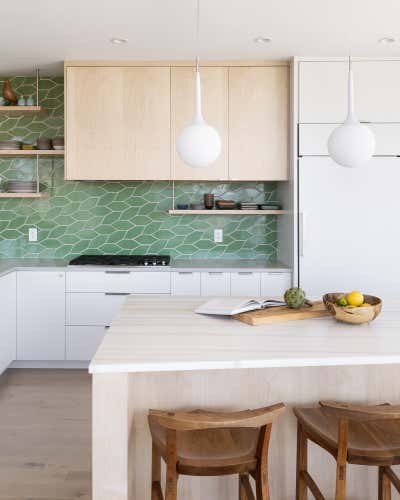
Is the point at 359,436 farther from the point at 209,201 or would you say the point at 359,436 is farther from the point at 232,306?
the point at 209,201

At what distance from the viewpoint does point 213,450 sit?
5.65 feet

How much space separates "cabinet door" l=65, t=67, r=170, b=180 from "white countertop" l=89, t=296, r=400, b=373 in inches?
83.6

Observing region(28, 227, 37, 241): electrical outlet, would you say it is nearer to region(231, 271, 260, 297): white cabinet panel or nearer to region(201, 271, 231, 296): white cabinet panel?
region(201, 271, 231, 296): white cabinet panel

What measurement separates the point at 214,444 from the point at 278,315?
714mm

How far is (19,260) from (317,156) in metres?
2.61

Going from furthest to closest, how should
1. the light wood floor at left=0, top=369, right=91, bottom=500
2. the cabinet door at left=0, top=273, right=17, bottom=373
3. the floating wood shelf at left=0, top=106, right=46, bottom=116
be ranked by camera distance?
1. the floating wood shelf at left=0, top=106, right=46, bottom=116
2. the cabinet door at left=0, top=273, right=17, bottom=373
3. the light wood floor at left=0, top=369, right=91, bottom=500

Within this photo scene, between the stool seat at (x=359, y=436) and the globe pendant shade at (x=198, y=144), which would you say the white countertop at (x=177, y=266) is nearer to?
the globe pendant shade at (x=198, y=144)

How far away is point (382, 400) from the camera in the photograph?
2.18 meters

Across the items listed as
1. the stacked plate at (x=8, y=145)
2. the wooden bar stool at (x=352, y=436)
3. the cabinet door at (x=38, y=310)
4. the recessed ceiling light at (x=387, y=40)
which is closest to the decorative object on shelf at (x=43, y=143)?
the stacked plate at (x=8, y=145)

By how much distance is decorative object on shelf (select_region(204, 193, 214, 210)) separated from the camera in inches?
176

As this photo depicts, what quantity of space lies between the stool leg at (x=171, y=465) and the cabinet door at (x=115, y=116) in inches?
117

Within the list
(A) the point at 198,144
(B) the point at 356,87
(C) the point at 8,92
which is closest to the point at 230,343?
(A) the point at 198,144

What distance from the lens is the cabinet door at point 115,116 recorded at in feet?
13.9

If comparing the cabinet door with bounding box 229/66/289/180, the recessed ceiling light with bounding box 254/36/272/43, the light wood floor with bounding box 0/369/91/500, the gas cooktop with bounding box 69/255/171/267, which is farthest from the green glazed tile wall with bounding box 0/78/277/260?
the recessed ceiling light with bounding box 254/36/272/43
